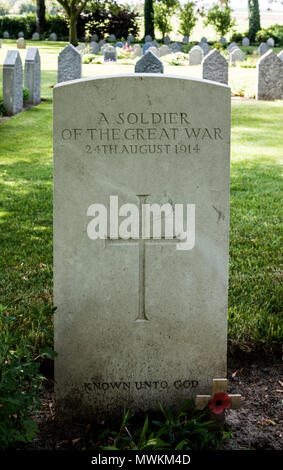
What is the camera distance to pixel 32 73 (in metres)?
13.7

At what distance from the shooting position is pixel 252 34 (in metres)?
39.9

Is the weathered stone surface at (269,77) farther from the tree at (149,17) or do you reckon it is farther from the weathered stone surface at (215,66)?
the tree at (149,17)

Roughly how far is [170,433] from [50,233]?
10.8 feet

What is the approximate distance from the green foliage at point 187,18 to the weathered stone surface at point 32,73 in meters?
26.7

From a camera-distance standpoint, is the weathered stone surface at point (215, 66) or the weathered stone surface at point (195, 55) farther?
the weathered stone surface at point (195, 55)

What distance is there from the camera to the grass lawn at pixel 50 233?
3.70m

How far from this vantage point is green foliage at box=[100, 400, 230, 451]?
2.55m

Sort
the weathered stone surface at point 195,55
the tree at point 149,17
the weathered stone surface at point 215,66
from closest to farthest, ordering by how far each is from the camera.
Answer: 1. the weathered stone surface at point 215,66
2. the weathered stone surface at point 195,55
3. the tree at point 149,17

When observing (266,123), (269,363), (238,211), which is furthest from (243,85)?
(269,363)

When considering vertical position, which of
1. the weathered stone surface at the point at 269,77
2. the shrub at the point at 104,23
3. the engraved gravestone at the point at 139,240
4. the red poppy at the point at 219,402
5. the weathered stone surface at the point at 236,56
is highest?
the shrub at the point at 104,23

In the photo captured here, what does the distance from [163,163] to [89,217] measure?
448 mm

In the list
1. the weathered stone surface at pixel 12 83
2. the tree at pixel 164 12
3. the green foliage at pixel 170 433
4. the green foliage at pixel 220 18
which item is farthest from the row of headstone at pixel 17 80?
the green foliage at pixel 220 18

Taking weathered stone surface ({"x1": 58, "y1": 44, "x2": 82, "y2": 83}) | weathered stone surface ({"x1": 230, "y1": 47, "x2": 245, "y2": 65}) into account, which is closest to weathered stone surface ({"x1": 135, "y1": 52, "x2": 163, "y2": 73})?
weathered stone surface ({"x1": 58, "y1": 44, "x2": 82, "y2": 83})

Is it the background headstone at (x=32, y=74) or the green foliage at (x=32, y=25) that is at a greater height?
the green foliage at (x=32, y=25)
